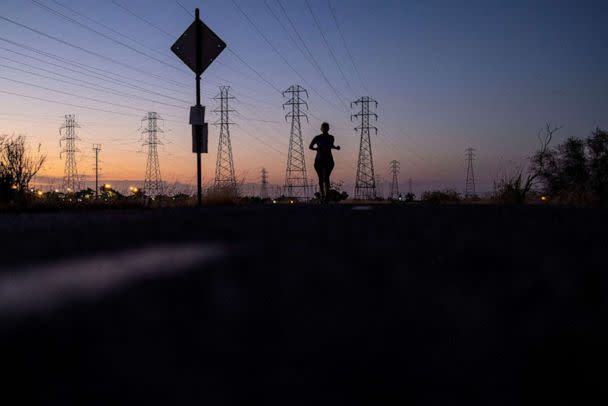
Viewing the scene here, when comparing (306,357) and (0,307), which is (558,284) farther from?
(0,307)

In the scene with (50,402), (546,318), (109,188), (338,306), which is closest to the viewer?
(50,402)

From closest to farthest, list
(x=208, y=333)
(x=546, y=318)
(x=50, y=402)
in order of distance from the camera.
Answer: (x=50, y=402) < (x=208, y=333) < (x=546, y=318)

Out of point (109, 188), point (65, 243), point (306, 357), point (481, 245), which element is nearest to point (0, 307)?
point (306, 357)

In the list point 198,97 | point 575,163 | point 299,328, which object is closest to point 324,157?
point 198,97

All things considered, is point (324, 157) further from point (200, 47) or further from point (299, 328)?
point (299, 328)

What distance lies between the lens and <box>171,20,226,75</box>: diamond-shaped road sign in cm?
1020

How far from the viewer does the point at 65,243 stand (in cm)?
274

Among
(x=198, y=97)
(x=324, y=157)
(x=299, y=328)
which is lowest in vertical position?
(x=299, y=328)

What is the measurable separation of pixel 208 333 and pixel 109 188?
9867 millimetres

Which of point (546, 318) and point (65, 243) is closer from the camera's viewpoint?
point (546, 318)

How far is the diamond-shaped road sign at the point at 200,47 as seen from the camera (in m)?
10.2

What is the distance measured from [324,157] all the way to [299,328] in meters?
12.2

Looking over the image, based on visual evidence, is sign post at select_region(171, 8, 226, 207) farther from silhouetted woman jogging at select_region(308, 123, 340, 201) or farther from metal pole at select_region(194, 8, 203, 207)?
silhouetted woman jogging at select_region(308, 123, 340, 201)

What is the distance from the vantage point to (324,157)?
13.3 m
